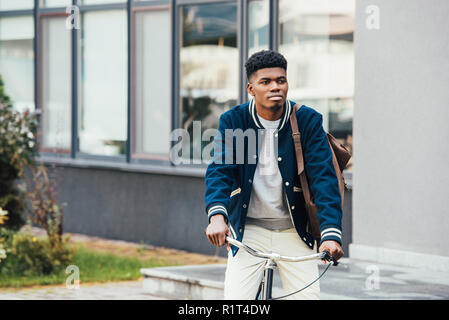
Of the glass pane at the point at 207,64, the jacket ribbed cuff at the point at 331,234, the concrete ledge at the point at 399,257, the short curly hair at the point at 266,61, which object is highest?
the glass pane at the point at 207,64

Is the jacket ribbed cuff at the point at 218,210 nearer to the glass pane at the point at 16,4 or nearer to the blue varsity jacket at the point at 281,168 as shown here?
the blue varsity jacket at the point at 281,168

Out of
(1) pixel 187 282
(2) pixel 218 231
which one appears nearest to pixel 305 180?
(2) pixel 218 231

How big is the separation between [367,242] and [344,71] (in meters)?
1.93

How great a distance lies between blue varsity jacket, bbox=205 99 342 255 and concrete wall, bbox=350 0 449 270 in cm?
432

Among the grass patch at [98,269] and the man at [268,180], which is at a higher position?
the man at [268,180]

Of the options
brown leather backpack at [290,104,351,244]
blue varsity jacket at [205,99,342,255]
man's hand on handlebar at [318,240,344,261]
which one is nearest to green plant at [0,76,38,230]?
blue varsity jacket at [205,99,342,255]

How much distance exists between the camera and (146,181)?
38.0 ft

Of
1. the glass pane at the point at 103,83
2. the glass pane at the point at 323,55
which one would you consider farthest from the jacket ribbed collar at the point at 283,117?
the glass pane at the point at 103,83

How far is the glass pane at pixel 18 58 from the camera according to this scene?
13.5 metres

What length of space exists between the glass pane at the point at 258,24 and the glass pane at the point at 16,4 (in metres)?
4.35

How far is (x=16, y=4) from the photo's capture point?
532 inches

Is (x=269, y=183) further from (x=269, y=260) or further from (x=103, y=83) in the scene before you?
(x=103, y=83)
